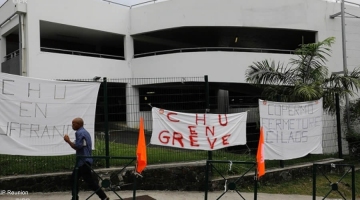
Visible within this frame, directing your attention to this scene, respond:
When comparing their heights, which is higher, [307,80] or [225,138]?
[307,80]

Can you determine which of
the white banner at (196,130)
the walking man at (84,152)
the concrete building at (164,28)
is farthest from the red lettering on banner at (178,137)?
the concrete building at (164,28)

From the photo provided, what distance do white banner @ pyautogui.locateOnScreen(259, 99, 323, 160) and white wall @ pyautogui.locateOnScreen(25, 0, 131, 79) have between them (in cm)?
1036

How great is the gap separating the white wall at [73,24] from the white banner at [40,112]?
28.6ft

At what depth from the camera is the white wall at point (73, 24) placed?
14.3 metres

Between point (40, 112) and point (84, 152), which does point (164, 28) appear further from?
point (84, 152)

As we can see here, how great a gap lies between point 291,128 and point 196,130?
2788 millimetres

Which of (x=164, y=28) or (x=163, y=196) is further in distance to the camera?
(x=164, y=28)

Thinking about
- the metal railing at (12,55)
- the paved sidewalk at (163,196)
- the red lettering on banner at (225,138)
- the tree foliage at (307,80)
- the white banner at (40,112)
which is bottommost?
the paved sidewalk at (163,196)

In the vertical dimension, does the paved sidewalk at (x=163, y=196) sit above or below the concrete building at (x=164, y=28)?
below

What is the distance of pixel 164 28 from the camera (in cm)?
1672

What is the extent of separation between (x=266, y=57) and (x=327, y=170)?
312 inches

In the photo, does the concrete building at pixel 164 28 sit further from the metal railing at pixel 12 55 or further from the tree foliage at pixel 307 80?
the tree foliage at pixel 307 80

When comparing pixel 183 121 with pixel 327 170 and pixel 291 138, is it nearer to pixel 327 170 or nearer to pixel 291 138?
pixel 291 138

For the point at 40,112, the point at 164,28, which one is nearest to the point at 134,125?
the point at 40,112
